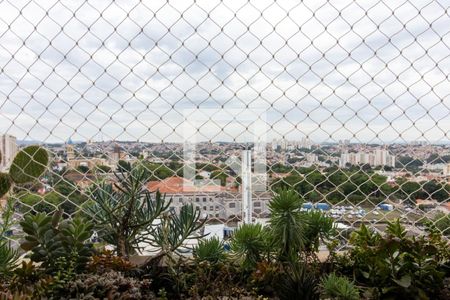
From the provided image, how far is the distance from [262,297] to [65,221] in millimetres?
499

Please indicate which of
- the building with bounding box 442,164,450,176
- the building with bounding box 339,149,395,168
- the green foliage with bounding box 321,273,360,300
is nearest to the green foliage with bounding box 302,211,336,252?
the green foliage with bounding box 321,273,360,300

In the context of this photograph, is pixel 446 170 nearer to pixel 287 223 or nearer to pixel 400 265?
pixel 400 265

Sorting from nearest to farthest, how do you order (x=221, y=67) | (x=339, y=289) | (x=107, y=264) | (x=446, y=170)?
(x=339, y=289) < (x=107, y=264) < (x=221, y=67) < (x=446, y=170)

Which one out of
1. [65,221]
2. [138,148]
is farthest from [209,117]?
[65,221]

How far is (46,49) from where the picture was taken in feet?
4.06

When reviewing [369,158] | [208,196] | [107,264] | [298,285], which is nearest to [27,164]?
[107,264]

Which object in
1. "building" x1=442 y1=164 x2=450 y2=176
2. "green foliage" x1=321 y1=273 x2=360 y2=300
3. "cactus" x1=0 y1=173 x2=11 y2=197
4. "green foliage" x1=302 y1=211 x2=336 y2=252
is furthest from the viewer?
"building" x1=442 y1=164 x2=450 y2=176

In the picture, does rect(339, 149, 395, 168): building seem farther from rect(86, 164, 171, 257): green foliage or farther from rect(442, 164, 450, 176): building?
rect(86, 164, 171, 257): green foliage

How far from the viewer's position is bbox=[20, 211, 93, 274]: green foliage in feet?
3.65

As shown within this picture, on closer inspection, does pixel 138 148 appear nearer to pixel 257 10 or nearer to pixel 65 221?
pixel 65 221

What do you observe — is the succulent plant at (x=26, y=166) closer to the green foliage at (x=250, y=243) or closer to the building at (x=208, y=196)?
the building at (x=208, y=196)

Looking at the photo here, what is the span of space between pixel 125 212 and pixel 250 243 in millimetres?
308

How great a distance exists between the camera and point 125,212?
3.88 feet

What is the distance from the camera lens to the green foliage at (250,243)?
46.4 inches
